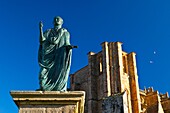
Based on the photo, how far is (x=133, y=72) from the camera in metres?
49.6

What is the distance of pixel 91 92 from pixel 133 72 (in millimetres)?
7955

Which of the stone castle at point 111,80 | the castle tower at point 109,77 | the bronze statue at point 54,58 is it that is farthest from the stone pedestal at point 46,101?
the castle tower at point 109,77

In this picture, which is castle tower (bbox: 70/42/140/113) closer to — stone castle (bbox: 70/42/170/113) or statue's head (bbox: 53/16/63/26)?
stone castle (bbox: 70/42/170/113)

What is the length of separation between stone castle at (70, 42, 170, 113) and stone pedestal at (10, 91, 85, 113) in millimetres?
39951

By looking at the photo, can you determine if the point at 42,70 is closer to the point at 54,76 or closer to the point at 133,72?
the point at 54,76

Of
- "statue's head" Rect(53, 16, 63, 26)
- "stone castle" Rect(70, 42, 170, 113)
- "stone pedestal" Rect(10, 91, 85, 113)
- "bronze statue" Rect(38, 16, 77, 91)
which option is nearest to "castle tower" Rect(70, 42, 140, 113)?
"stone castle" Rect(70, 42, 170, 113)

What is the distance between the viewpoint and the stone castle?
4562cm

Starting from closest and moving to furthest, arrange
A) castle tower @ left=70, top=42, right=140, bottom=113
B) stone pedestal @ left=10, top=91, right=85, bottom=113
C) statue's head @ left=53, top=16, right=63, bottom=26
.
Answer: stone pedestal @ left=10, top=91, right=85, bottom=113 < statue's head @ left=53, top=16, right=63, bottom=26 < castle tower @ left=70, top=42, right=140, bottom=113

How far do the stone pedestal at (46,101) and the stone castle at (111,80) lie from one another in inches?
1573

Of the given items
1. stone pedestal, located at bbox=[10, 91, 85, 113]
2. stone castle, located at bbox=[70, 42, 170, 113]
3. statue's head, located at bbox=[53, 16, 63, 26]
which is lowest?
stone pedestal, located at bbox=[10, 91, 85, 113]

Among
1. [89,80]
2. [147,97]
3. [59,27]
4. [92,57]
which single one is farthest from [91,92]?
[59,27]

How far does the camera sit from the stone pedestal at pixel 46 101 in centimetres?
385

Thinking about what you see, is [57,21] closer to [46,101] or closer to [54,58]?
[54,58]

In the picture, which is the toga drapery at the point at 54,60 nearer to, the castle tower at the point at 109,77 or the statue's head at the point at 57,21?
the statue's head at the point at 57,21
